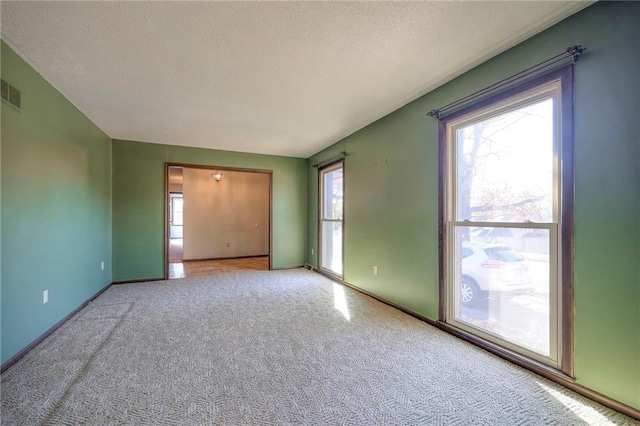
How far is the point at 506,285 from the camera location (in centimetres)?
222

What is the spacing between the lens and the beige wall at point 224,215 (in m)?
7.16

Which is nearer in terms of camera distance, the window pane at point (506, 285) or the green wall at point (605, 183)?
the green wall at point (605, 183)

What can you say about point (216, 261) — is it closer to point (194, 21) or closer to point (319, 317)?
point (319, 317)

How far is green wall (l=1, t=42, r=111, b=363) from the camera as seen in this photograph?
6.77 ft

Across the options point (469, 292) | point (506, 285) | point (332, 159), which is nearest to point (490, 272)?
point (506, 285)

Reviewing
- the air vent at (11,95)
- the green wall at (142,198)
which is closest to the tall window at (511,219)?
the air vent at (11,95)

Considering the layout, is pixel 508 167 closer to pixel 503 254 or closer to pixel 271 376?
pixel 503 254

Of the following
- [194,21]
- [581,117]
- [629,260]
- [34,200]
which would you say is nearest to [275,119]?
[194,21]

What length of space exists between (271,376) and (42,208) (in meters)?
2.60

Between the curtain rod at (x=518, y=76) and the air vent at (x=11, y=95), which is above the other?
the curtain rod at (x=518, y=76)

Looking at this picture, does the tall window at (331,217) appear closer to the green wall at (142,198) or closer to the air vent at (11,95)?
the green wall at (142,198)

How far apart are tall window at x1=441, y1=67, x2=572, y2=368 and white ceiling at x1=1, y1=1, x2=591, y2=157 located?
532mm

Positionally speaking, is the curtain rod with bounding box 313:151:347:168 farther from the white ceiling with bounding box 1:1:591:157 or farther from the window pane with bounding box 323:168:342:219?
the white ceiling with bounding box 1:1:591:157

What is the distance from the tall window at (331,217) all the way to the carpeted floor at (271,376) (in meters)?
1.93
